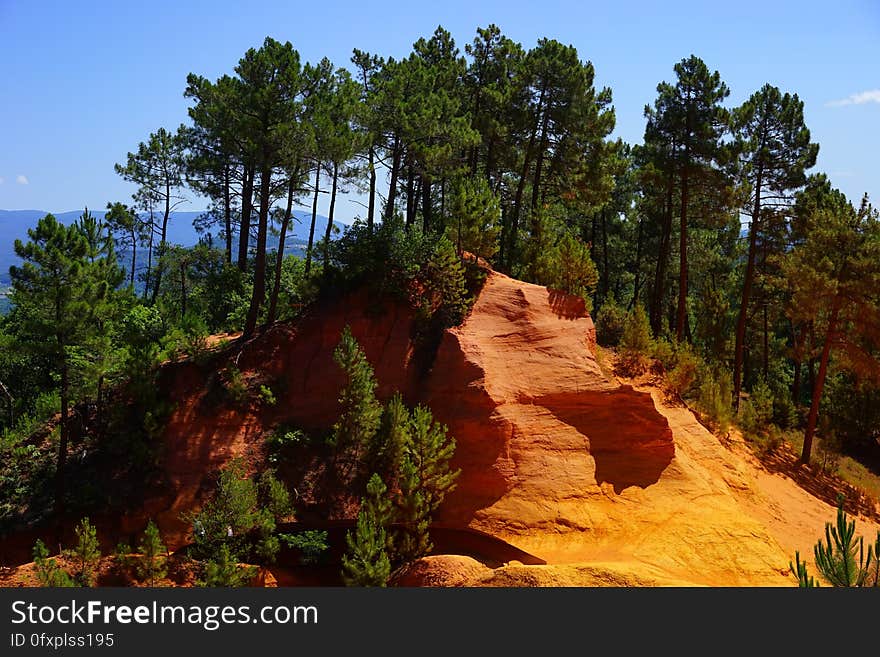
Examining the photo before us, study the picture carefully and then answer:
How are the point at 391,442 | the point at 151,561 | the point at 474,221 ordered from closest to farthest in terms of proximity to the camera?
1. the point at 151,561
2. the point at 391,442
3. the point at 474,221

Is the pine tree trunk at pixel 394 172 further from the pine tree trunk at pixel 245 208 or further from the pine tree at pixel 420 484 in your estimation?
the pine tree at pixel 420 484

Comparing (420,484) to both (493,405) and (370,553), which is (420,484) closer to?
(370,553)

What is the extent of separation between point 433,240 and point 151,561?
13699 mm

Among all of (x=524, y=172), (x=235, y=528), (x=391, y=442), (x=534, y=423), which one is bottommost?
(x=235, y=528)

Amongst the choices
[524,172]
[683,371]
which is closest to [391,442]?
[683,371]

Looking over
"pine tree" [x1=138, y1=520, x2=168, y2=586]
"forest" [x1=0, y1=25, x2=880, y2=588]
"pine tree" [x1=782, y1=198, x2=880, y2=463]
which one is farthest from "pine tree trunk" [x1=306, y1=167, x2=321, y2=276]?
"pine tree" [x1=782, y1=198, x2=880, y2=463]

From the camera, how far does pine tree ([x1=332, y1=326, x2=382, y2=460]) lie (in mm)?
16984

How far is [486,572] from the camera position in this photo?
1325cm

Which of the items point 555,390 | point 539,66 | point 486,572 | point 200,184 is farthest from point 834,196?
point 200,184

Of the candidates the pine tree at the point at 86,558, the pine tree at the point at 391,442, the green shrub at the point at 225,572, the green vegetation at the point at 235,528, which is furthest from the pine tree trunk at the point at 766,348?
the pine tree at the point at 86,558

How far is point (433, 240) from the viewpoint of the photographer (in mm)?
22656

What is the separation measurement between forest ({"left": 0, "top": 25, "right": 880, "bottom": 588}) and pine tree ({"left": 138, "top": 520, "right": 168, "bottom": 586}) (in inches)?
148

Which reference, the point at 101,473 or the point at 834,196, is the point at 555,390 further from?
the point at 834,196

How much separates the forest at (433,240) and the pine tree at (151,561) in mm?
3765
